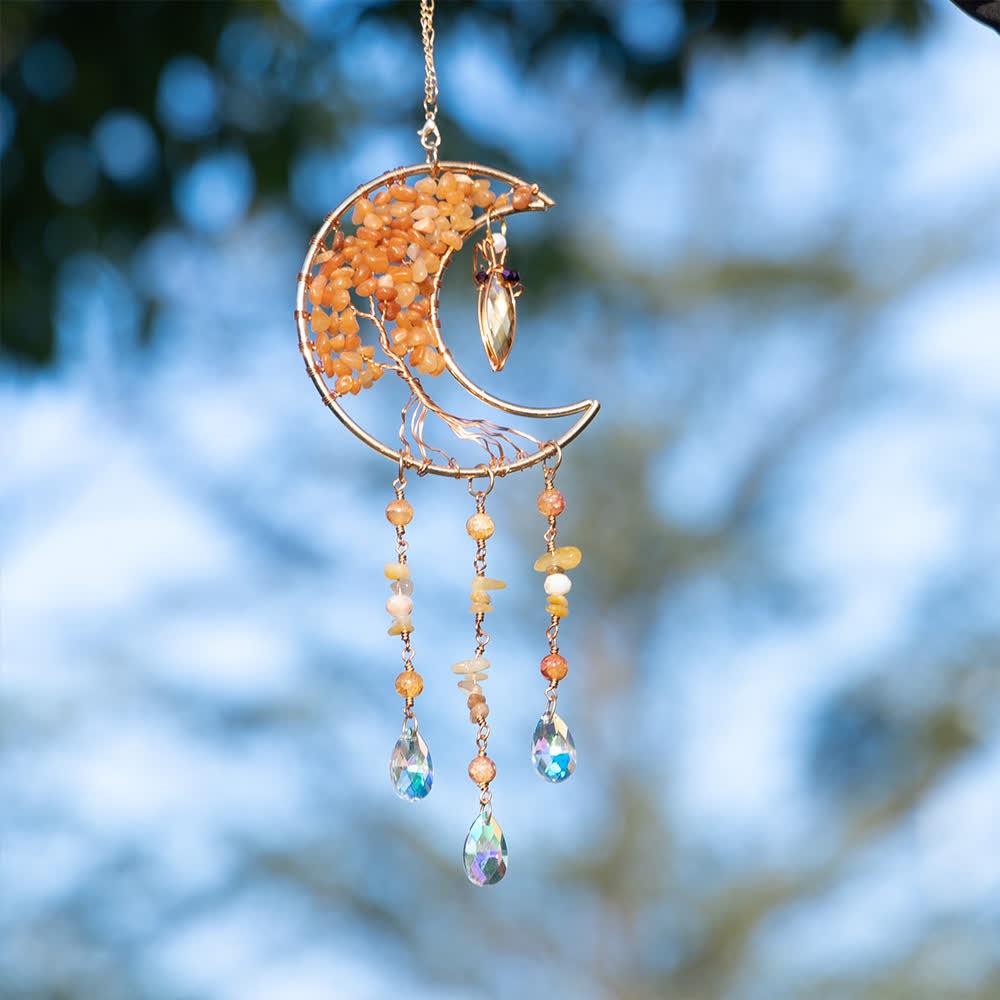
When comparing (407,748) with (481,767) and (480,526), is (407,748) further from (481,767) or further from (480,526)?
(480,526)

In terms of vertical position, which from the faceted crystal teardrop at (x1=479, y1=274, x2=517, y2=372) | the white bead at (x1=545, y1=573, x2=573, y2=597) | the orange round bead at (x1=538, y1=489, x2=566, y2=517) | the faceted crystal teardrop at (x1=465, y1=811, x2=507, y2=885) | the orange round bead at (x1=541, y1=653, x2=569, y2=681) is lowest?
the faceted crystal teardrop at (x1=465, y1=811, x2=507, y2=885)

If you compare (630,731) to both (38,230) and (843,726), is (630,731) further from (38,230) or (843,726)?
(38,230)

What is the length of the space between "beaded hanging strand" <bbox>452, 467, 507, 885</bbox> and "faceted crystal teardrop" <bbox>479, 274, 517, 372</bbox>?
128 mm

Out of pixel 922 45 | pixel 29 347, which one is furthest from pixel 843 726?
pixel 29 347

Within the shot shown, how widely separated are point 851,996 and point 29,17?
3.11 m

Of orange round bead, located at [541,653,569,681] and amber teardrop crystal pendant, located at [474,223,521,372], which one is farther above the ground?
amber teardrop crystal pendant, located at [474,223,521,372]

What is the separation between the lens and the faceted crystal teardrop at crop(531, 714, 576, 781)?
3.31 ft

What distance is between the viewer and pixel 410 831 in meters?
3.58

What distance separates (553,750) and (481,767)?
0.06m

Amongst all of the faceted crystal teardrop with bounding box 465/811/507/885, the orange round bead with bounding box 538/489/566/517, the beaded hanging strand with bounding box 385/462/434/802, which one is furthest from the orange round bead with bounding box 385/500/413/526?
the faceted crystal teardrop with bounding box 465/811/507/885

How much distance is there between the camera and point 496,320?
107 cm

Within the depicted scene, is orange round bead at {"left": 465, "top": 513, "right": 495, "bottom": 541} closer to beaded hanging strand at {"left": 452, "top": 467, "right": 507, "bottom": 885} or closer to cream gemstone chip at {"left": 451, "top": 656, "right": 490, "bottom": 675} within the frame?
beaded hanging strand at {"left": 452, "top": 467, "right": 507, "bottom": 885}

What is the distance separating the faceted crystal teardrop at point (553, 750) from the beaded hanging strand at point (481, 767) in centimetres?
4

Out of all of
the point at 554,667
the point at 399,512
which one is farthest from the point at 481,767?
the point at 399,512
